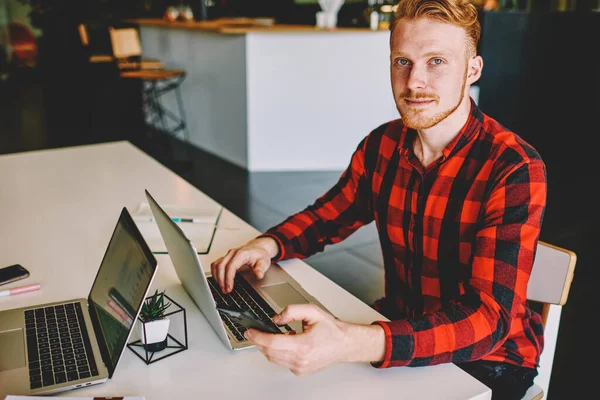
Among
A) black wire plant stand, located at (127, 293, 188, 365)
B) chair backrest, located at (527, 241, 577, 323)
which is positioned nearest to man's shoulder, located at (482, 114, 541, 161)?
chair backrest, located at (527, 241, 577, 323)

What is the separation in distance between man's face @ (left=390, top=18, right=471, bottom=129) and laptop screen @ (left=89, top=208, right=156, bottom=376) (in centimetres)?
65

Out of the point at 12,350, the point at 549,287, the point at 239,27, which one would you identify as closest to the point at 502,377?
the point at 549,287

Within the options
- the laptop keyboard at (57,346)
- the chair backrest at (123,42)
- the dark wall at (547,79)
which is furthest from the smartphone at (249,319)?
the chair backrest at (123,42)

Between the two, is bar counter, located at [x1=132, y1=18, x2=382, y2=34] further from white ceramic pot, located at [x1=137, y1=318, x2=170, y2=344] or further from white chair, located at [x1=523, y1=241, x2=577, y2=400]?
white ceramic pot, located at [x1=137, y1=318, x2=170, y2=344]

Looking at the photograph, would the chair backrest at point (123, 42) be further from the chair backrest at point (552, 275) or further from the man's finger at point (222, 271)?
the chair backrest at point (552, 275)

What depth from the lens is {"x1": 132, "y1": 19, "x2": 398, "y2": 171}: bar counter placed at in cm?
485

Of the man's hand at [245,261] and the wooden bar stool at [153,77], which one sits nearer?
the man's hand at [245,261]

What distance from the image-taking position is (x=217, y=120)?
553 centimetres

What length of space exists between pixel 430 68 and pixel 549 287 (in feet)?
2.00

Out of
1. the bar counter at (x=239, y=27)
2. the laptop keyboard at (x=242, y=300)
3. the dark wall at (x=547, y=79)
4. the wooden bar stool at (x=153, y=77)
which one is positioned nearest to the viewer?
the laptop keyboard at (x=242, y=300)

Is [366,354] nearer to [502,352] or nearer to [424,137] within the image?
[502,352]

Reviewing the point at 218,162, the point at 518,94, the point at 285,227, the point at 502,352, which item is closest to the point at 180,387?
the point at 285,227

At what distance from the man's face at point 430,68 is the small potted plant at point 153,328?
0.67 meters

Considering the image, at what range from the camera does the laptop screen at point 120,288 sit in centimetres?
A: 100
